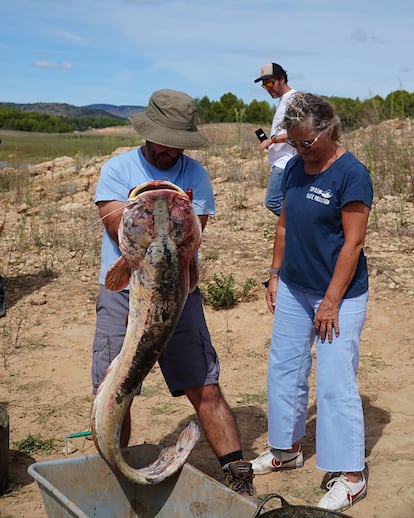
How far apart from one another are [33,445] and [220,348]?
228 centimetres

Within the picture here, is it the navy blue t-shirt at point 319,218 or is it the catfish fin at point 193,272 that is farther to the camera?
the navy blue t-shirt at point 319,218

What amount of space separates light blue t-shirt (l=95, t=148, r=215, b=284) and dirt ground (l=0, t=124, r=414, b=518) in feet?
5.52

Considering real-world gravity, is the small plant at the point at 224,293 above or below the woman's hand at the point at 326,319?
below

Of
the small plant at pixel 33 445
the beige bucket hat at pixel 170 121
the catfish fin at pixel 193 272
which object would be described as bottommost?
the small plant at pixel 33 445

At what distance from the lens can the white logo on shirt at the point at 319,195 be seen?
12.3ft

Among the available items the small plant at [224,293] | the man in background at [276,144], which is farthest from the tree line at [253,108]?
the small plant at [224,293]

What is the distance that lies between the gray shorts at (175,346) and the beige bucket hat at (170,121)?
32.2 inches

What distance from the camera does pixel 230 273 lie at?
27.2 feet

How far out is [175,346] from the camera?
3.81 metres

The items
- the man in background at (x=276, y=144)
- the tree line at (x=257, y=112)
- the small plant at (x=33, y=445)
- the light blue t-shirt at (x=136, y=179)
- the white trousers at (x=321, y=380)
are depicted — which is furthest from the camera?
the tree line at (x=257, y=112)

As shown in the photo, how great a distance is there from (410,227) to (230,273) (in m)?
2.52

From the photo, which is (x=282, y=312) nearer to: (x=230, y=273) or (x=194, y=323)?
(x=194, y=323)

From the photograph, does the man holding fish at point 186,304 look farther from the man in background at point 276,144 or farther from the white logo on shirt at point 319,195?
the man in background at point 276,144

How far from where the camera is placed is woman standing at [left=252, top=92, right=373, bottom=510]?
12.2 feet
